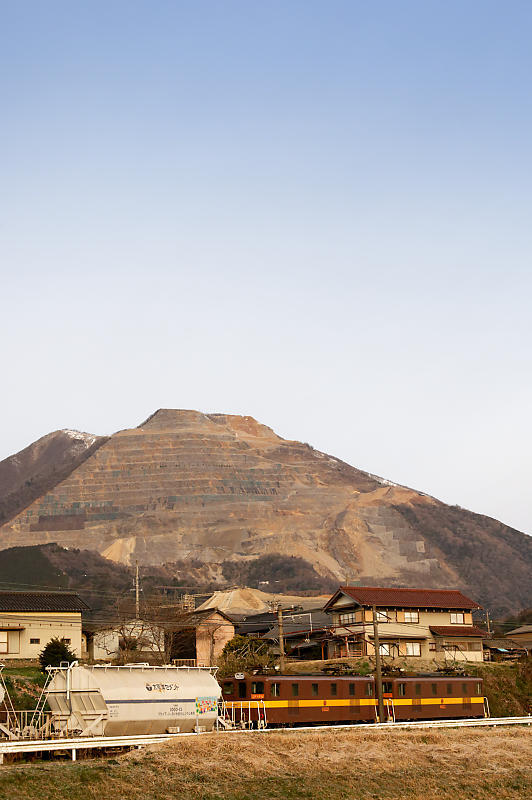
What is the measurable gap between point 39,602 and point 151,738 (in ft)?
116

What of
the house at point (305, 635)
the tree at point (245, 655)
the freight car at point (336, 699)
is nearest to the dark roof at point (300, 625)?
the house at point (305, 635)

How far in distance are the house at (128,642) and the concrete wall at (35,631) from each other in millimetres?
8233

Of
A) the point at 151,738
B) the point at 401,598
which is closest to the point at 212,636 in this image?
the point at 401,598

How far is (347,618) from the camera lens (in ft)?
247

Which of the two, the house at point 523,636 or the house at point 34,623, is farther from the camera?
the house at point 523,636

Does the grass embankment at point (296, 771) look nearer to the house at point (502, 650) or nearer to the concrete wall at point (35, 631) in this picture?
the concrete wall at point (35, 631)

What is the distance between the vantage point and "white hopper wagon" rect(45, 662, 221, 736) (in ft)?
134

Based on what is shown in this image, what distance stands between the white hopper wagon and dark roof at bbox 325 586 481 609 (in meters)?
31.2

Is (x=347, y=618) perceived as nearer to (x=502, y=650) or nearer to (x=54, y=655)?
(x=502, y=650)

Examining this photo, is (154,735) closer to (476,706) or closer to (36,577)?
(476,706)

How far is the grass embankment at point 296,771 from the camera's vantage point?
110 ft

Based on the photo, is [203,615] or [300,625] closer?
[300,625]

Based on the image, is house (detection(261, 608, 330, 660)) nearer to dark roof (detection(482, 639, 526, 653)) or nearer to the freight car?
dark roof (detection(482, 639, 526, 653))

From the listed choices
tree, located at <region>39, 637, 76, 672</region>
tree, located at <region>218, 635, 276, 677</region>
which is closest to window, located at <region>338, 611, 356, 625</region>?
tree, located at <region>218, 635, 276, 677</region>
